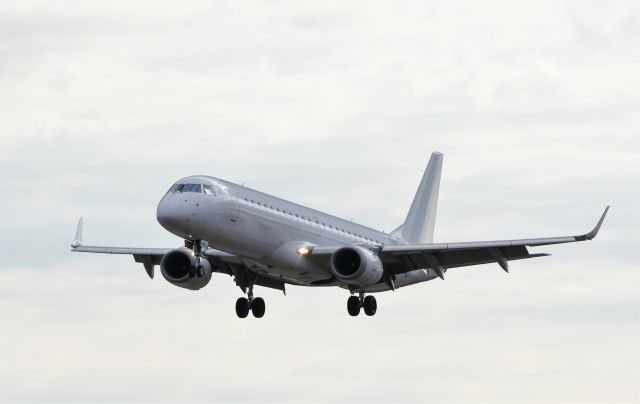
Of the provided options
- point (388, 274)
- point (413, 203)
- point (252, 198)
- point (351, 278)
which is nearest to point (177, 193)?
point (252, 198)

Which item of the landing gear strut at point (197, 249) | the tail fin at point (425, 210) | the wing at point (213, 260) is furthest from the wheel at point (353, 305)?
the tail fin at point (425, 210)

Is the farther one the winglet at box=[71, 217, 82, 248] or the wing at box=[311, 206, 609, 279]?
the winglet at box=[71, 217, 82, 248]

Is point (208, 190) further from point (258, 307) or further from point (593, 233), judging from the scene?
point (593, 233)

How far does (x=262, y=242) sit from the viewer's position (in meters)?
54.3

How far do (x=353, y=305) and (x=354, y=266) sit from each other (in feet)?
12.3

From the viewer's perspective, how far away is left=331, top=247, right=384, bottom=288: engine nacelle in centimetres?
5641

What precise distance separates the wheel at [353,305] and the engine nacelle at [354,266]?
3.19 m

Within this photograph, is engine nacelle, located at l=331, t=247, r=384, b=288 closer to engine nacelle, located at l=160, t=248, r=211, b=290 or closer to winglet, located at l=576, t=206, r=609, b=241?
engine nacelle, located at l=160, t=248, r=211, b=290

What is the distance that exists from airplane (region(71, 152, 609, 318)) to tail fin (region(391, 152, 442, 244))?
528 cm

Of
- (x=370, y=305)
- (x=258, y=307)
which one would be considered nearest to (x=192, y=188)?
(x=258, y=307)

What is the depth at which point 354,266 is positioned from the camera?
56719mm

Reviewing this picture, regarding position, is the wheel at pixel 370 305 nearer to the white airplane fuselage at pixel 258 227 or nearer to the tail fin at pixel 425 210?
the white airplane fuselage at pixel 258 227

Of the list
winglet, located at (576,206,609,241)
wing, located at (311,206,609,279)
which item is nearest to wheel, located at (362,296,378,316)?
wing, located at (311,206,609,279)

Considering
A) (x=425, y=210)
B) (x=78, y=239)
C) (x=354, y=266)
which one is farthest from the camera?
(x=425, y=210)
